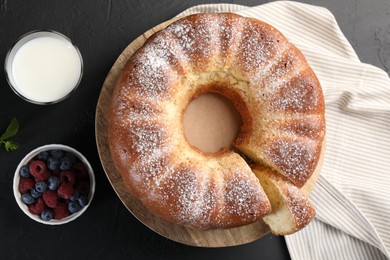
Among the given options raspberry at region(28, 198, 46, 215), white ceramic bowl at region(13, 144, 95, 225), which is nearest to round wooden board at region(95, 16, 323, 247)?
white ceramic bowl at region(13, 144, 95, 225)

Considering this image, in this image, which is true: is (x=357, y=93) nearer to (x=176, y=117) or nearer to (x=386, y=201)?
(x=386, y=201)

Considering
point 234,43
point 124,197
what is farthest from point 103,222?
point 234,43

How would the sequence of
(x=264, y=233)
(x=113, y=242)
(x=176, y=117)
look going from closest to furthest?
(x=176, y=117)
(x=264, y=233)
(x=113, y=242)

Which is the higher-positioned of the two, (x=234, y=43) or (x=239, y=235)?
(x=234, y=43)

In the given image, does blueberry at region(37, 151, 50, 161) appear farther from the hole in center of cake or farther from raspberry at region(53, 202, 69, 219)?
the hole in center of cake

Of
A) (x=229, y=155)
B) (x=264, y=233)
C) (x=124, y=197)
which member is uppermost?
(x=229, y=155)

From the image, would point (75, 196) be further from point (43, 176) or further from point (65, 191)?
point (43, 176)
